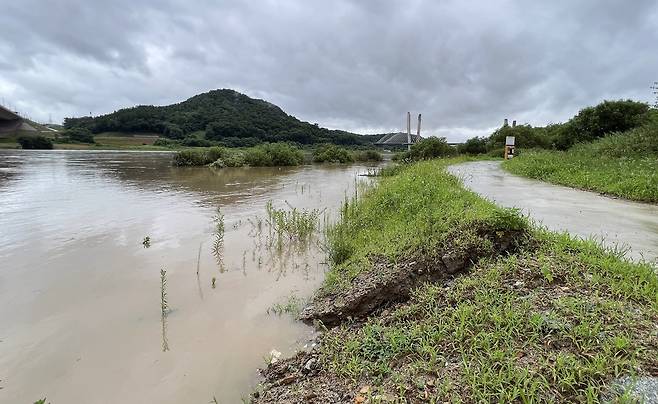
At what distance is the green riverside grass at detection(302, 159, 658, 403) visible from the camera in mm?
2332

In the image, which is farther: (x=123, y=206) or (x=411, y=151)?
(x=411, y=151)

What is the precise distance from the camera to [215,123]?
8544cm

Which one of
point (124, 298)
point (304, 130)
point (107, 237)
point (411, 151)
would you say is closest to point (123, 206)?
Answer: point (107, 237)

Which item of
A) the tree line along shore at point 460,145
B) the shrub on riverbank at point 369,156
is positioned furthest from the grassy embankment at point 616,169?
the shrub on riverbank at point 369,156

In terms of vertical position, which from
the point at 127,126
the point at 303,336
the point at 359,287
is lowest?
the point at 303,336

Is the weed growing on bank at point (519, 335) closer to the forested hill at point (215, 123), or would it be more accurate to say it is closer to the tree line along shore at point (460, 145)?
the tree line along shore at point (460, 145)

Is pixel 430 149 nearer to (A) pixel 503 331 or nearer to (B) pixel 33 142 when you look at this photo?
(A) pixel 503 331

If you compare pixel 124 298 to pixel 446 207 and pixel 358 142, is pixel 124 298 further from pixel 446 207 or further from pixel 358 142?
pixel 358 142

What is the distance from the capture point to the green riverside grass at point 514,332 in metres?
2.33

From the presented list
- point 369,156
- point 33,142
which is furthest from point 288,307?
point 33,142

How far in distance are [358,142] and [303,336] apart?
3831 inches

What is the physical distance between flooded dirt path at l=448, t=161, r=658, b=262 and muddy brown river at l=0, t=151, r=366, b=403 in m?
4.23

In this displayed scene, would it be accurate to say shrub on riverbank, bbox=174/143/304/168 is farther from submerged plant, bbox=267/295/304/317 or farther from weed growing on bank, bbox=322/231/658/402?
weed growing on bank, bbox=322/231/658/402

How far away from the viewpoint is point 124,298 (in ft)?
16.9
